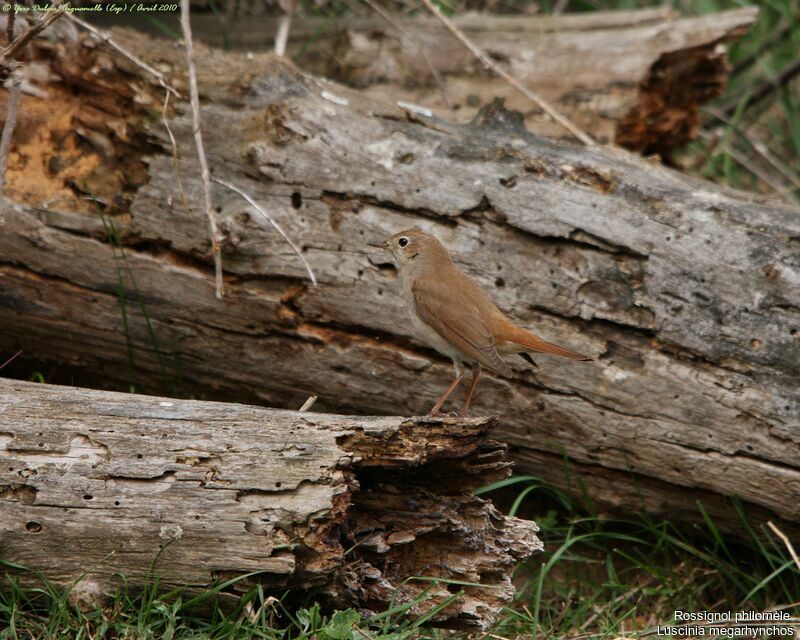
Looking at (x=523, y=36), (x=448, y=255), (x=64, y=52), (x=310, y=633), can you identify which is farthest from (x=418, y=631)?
(x=523, y=36)

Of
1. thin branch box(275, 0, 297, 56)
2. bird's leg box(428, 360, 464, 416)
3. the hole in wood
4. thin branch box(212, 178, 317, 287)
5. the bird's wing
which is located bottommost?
the hole in wood

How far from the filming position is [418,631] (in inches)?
128

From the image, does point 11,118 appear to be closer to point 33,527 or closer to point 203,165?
point 203,165

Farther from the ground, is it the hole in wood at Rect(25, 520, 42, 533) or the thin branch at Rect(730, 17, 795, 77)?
the thin branch at Rect(730, 17, 795, 77)

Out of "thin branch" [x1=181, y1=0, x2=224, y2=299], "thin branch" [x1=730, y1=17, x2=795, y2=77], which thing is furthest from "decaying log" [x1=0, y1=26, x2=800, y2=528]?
"thin branch" [x1=730, y1=17, x2=795, y2=77]

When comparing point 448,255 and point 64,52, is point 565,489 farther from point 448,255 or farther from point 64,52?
point 64,52

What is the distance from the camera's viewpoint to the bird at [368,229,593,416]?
12.8 feet

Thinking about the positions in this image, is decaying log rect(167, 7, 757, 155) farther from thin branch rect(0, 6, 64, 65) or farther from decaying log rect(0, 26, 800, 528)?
thin branch rect(0, 6, 64, 65)

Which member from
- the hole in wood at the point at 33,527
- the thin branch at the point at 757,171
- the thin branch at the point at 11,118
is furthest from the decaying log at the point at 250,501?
the thin branch at the point at 757,171

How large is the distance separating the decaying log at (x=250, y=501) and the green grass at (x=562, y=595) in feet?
0.26

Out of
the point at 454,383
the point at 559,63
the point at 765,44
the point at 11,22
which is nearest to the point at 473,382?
the point at 454,383

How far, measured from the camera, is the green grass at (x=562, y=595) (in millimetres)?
3092

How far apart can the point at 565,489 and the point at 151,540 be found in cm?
193

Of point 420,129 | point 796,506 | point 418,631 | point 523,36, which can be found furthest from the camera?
point 523,36
